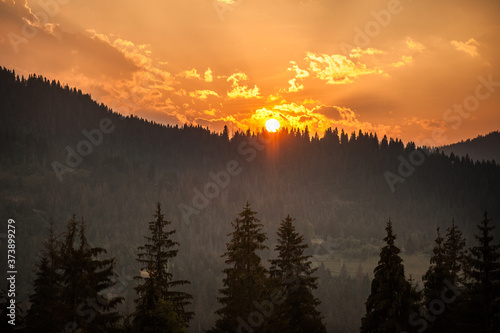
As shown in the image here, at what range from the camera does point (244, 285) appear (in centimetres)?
3478

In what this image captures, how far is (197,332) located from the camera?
188000 millimetres

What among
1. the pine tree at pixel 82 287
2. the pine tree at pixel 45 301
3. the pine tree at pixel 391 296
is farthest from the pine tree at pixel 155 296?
the pine tree at pixel 391 296

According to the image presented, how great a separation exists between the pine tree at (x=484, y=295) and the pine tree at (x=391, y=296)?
5.52 m

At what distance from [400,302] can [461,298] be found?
853 cm

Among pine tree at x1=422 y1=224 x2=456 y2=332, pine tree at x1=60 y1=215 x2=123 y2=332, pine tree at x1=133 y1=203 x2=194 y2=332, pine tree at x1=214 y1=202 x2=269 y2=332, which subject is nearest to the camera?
pine tree at x1=133 y1=203 x2=194 y2=332

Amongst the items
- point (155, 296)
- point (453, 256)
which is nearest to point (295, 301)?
point (155, 296)

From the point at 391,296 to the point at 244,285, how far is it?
35.1 feet

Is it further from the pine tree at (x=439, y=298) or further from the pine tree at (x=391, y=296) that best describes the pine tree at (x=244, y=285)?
the pine tree at (x=439, y=298)

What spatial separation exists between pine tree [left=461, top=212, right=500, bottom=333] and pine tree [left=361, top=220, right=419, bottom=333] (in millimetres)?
5524

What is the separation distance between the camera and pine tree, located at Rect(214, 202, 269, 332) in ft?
112

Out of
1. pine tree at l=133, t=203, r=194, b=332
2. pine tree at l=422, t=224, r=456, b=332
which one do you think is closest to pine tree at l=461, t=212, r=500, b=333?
pine tree at l=422, t=224, r=456, b=332

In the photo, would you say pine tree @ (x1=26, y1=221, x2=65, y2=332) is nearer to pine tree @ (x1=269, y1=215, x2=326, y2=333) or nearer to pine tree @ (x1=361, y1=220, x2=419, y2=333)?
pine tree @ (x1=269, y1=215, x2=326, y2=333)

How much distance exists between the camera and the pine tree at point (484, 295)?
32031 mm

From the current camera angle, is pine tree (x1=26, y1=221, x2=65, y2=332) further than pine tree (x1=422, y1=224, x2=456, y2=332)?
No
